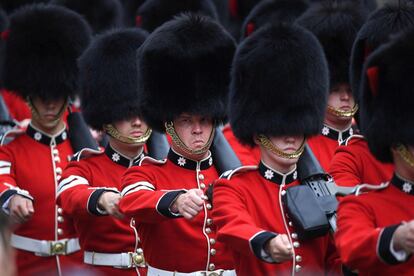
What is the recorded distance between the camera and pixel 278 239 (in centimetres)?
375

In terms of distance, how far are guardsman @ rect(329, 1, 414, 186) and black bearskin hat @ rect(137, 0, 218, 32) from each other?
2787 millimetres

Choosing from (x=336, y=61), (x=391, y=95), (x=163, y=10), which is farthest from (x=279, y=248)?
(x=163, y=10)

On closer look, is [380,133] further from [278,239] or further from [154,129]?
[154,129]

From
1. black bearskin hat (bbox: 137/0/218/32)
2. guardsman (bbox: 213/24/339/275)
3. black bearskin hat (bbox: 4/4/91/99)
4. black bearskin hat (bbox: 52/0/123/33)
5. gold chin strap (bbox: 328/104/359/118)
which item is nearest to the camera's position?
guardsman (bbox: 213/24/339/275)

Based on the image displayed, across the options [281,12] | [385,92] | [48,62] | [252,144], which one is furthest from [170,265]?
[281,12]

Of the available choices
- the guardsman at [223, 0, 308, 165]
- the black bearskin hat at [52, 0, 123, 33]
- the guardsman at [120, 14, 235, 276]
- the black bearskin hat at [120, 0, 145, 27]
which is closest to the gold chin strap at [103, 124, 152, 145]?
the guardsman at [120, 14, 235, 276]

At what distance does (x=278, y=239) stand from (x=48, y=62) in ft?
9.65

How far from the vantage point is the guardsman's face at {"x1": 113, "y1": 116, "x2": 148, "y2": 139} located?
5414mm

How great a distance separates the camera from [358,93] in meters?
4.70

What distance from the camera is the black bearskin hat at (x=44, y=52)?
6.27 metres

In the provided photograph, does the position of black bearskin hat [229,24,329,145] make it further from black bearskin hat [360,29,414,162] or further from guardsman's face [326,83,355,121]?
guardsman's face [326,83,355,121]

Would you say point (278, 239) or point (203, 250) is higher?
point (278, 239)

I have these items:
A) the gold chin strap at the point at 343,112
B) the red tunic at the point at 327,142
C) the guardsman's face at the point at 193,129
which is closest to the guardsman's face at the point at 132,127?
the guardsman's face at the point at 193,129

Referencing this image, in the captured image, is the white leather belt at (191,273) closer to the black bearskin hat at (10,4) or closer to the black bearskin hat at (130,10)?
the black bearskin hat at (130,10)
